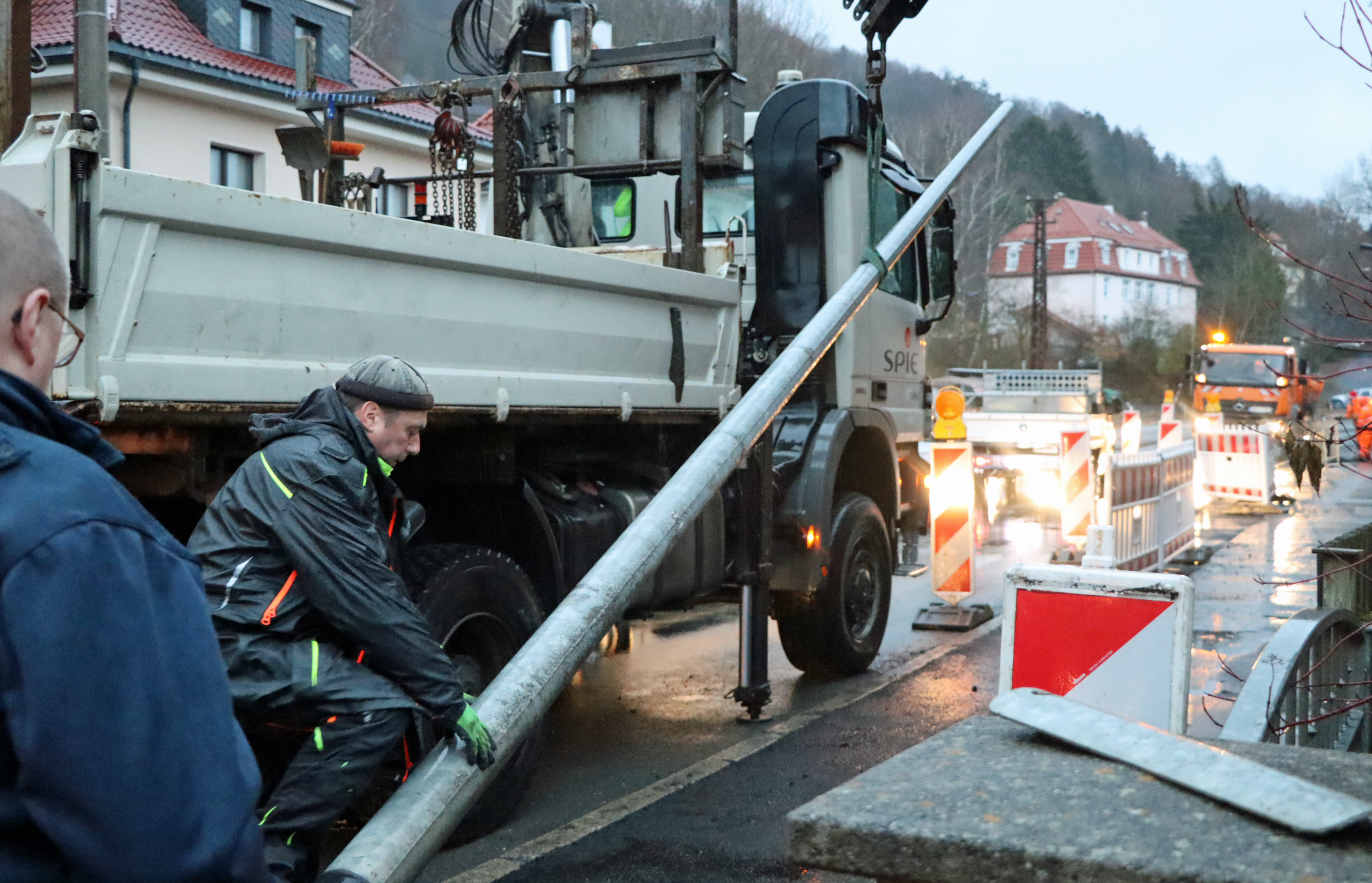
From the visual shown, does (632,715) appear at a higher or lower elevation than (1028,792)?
lower

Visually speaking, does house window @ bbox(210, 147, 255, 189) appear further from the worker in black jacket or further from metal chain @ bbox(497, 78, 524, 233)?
the worker in black jacket

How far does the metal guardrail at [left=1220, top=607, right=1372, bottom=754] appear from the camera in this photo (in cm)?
322

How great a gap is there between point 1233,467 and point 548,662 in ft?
53.9

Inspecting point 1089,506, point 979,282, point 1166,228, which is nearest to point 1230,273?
point 979,282

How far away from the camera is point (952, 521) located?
924 centimetres

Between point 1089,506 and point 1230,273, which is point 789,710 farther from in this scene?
point 1230,273

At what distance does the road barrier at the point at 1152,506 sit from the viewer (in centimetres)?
1076

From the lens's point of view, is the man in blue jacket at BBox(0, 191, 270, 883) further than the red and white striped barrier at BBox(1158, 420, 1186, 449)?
No

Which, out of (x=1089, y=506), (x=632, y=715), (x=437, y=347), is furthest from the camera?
(x=1089, y=506)

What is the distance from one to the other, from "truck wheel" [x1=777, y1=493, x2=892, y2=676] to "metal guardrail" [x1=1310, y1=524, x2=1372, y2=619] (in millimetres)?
2825

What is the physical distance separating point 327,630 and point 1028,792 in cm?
223

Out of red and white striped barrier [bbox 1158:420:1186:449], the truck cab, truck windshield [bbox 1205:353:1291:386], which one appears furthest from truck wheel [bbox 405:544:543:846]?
truck windshield [bbox 1205:353:1291:386]

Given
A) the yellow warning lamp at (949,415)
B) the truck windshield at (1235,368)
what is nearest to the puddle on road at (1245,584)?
the yellow warning lamp at (949,415)

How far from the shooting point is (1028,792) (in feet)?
5.82
